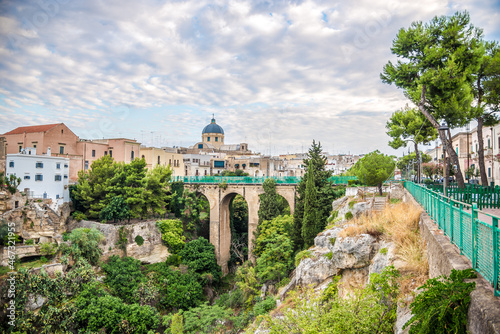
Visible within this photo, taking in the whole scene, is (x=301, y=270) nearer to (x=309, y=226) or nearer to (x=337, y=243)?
(x=337, y=243)

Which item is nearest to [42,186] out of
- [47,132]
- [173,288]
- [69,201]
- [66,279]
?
[69,201]

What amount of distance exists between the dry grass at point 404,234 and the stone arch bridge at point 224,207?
1842 centimetres

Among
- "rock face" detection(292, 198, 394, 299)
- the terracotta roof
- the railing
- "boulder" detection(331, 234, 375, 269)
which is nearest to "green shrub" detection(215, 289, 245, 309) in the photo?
"rock face" detection(292, 198, 394, 299)

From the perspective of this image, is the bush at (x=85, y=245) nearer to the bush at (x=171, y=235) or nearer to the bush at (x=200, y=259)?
the bush at (x=171, y=235)

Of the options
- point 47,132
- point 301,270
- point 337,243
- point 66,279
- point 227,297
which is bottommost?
point 227,297

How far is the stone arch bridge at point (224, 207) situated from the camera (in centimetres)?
3117

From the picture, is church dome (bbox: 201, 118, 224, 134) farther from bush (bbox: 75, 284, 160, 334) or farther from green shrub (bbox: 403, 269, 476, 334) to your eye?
green shrub (bbox: 403, 269, 476, 334)

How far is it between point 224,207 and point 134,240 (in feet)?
34.4

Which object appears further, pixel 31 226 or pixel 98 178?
pixel 98 178

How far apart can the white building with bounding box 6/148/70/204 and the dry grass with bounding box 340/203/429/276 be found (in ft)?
82.0

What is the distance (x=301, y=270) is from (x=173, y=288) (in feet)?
45.0

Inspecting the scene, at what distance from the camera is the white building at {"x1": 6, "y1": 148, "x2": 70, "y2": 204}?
81.3 feet

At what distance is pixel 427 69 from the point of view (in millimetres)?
15609

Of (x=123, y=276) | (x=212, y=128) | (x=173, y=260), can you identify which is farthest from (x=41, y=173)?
(x=212, y=128)
